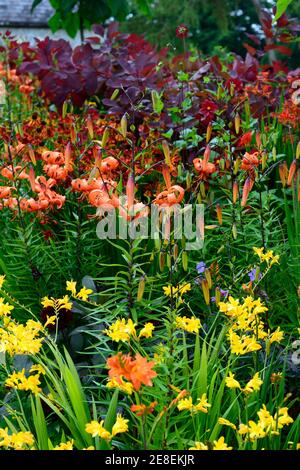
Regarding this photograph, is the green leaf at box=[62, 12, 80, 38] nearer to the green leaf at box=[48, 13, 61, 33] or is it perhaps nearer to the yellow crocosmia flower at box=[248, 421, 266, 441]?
the green leaf at box=[48, 13, 61, 33]

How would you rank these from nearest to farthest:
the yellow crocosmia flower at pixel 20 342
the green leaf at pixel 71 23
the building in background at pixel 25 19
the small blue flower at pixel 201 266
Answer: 1. the yellow crocosmia flower at pixel 20 342
2. the small blue flower at pixel 201 266
3. the green leaf at pixel 71 23
4. the building in background at pixel 25 19

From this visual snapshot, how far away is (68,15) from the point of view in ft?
24.4

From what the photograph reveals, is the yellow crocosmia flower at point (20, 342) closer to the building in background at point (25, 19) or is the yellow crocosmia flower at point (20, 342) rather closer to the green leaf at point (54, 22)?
the green leaf at point (54, 22)

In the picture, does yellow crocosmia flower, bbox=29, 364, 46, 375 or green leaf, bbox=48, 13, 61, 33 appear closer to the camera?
yellow crocosmia flower, bbox=29, 364, 46, 375

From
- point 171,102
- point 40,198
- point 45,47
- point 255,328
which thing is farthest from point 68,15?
point 255,328

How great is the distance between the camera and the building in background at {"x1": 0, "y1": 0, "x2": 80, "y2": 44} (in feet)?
89.1

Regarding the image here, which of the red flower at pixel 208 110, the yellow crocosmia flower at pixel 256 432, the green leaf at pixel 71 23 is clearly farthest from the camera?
the green leaf at pixel 71 23

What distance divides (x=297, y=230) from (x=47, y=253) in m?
1.09

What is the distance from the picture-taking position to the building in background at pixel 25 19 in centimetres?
2716

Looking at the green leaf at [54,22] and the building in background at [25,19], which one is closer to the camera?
the green leaf at [54,22]

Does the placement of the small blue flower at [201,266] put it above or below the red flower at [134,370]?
below

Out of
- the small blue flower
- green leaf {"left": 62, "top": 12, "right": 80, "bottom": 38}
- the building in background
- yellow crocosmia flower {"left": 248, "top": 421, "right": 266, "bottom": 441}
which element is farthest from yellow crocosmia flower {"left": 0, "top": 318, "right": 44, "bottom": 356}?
the building in background

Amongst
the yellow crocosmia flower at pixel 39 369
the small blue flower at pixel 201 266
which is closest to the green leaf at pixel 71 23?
the small blue flower at pixel 201 266

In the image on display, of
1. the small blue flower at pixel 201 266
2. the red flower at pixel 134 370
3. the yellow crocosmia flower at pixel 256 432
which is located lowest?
the yellow crocosmia flower at pixel 256 432
